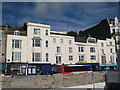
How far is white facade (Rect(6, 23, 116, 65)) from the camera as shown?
2131 cm

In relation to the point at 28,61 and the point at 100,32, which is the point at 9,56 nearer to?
the point at 28,61

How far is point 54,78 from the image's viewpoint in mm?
16188

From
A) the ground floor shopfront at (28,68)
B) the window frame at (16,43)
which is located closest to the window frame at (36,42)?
the window frame at (16,43)

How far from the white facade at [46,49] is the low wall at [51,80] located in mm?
6038

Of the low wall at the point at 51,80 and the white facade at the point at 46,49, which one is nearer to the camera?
the low wall at the point at 51,80

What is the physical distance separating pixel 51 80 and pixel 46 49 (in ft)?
24.8

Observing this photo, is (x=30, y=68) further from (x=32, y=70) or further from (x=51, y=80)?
(x=51, y=80)

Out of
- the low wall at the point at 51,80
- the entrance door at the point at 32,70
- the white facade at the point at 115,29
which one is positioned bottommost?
the low wall at the point at 51,80

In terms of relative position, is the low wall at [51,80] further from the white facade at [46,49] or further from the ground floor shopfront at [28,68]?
the white facade at [46,49]

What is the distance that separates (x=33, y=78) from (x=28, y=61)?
673 centimetres

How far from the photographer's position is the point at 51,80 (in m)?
16.0

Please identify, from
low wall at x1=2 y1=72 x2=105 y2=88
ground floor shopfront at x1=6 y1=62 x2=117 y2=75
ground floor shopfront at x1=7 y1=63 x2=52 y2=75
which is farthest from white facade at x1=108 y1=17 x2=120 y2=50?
ground floor shopfront at x1=7 y1=63 x2=52 y2=75

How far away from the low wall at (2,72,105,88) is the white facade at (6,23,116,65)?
6.04 meters

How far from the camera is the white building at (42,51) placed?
69.5ft
